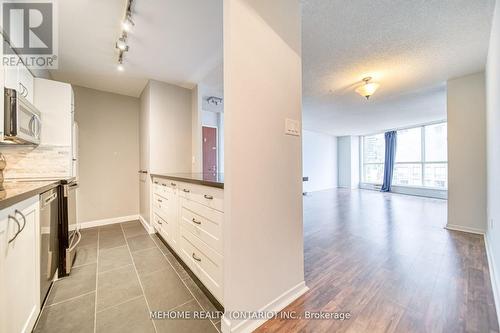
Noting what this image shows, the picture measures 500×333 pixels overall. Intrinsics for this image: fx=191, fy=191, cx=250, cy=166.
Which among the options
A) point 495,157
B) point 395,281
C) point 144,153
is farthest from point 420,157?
point 144,153

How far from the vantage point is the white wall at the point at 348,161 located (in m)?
8.62

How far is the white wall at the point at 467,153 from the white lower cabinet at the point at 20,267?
16.0 feet

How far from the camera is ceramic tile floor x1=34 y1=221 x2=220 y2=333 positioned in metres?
1.27

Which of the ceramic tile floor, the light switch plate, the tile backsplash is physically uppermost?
the light switch plate

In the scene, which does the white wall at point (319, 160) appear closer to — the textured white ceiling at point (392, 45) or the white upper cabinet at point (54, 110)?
the textured white ceiling at point (392, 45)

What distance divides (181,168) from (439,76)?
14.8 feet

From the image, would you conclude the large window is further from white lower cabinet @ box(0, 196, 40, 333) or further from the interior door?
white lower cabinet @ box(0, 196, 40, 333)

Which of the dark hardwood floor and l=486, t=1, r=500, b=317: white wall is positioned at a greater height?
l=486, t=1, r=500, b=317: white wall

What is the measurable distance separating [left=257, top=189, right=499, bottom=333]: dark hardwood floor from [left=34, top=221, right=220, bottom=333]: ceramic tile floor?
69 cm

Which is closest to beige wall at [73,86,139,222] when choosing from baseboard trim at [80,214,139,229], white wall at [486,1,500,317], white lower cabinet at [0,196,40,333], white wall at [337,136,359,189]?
baseboard trim at [80,214,139,229]

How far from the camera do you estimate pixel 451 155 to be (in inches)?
121

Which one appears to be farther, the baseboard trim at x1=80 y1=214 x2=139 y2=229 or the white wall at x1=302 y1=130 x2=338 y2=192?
the white wall at x1=302 y1=130 x2=338 y2=192

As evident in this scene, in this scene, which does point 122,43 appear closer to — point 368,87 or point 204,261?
point 204,261

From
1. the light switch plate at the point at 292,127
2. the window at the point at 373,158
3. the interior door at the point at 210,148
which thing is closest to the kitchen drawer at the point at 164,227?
the light switch plate at the point at 292,127
